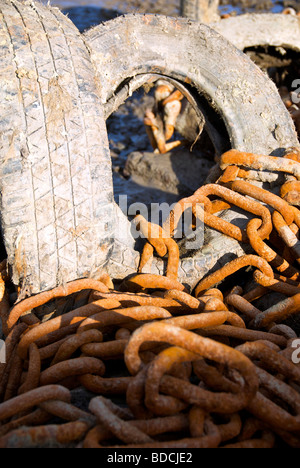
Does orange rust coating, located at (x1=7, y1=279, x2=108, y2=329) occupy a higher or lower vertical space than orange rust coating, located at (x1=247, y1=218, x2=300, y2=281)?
lower

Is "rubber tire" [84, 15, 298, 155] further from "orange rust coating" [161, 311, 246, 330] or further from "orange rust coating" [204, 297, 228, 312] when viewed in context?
"orange rust coating" [161, 311, 246, 330]

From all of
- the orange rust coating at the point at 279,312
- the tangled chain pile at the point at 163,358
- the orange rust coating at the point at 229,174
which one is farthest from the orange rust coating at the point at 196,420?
the orange rust coating at the point at 229,174

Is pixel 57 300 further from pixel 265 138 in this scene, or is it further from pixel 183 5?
pixel 183 5

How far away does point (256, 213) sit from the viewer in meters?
2.29

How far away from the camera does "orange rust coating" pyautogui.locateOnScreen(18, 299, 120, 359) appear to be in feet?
5.69

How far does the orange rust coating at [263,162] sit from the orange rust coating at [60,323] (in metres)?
1.17

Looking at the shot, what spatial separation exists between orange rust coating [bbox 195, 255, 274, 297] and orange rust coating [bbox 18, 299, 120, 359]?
598 millimetres

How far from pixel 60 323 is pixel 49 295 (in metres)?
0.21

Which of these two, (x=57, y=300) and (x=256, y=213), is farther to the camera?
(x=256, y=213)

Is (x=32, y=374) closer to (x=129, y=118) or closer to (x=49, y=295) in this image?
(x=49, y=295)

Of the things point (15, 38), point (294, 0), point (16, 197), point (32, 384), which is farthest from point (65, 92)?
point (294, 0)

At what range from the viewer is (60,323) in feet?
5.87

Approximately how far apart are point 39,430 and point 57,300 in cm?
76

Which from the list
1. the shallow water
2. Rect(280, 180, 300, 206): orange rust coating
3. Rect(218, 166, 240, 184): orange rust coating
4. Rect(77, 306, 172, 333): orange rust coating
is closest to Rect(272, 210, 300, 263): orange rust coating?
Rect(280, 180, 300, 206): orange rust coating
